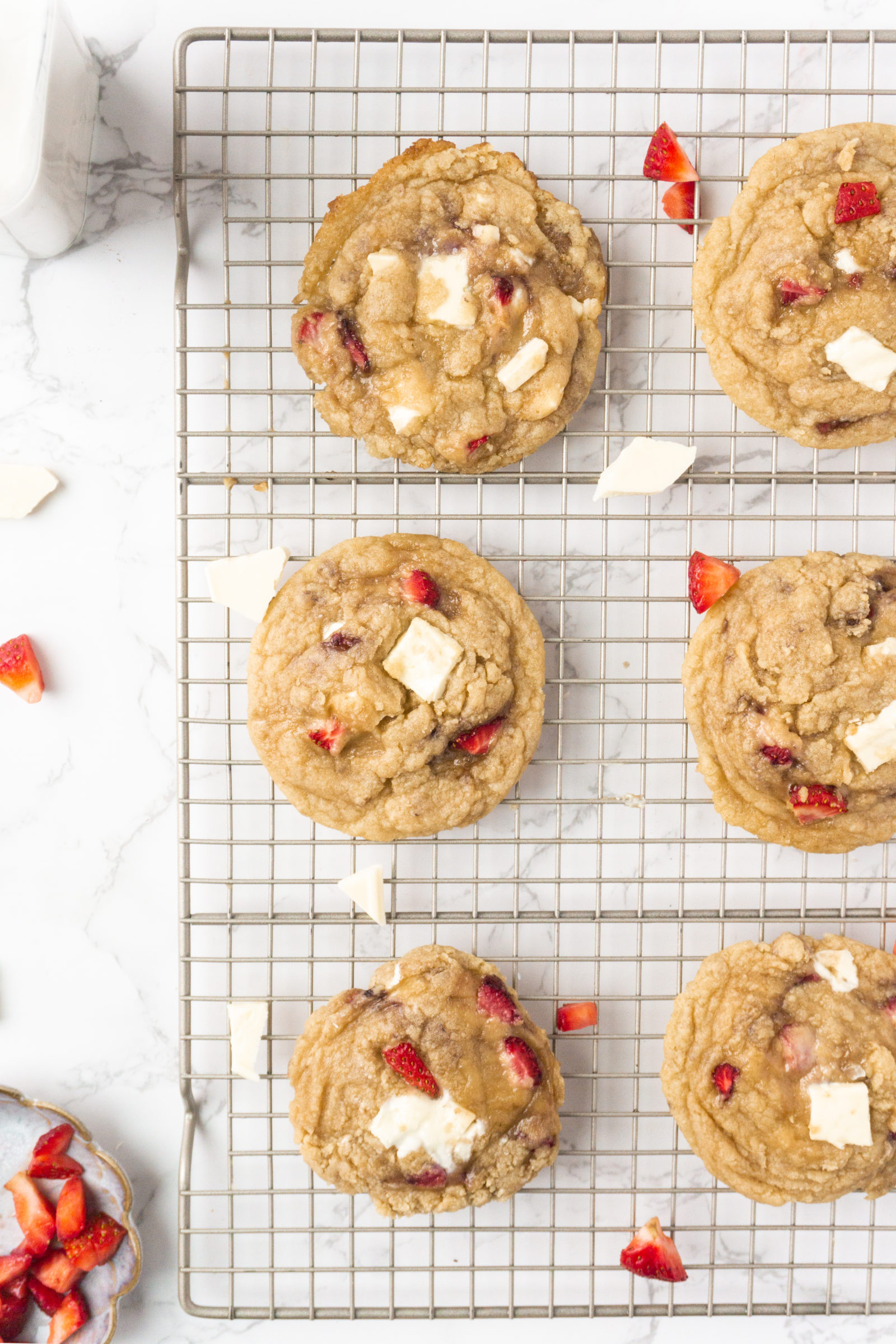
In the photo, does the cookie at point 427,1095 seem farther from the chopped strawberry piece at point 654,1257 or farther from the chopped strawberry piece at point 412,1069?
the chopped strawberry piece at point 654,1257

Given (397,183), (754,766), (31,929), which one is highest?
(397,183)

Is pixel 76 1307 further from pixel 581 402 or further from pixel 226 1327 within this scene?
pixel 581 402

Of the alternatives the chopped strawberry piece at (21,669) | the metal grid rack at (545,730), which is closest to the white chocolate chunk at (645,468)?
the metal grid rack at (545,730)

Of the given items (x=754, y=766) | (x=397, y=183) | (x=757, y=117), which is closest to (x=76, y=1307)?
(x=754, y=766)

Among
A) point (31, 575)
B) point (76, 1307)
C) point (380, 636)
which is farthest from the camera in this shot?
Answer: point (31, 575)

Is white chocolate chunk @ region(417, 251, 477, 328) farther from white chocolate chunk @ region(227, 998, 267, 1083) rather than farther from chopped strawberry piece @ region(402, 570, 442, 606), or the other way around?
white chocolate chunk @ region(227, 998, 267, 1083)

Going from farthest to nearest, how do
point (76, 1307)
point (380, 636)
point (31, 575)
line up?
1. point (31, 575)
2. point (76, 1307)
3. point (380, 636)
